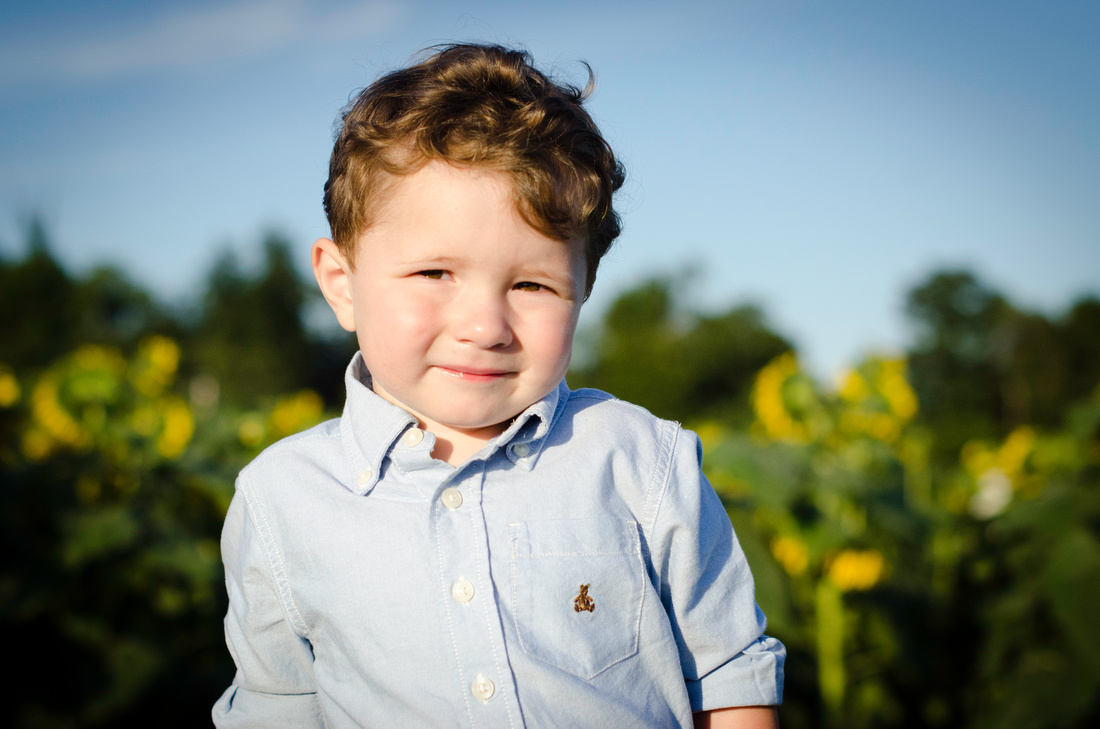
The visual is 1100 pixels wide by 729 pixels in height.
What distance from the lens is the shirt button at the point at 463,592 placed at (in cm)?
108

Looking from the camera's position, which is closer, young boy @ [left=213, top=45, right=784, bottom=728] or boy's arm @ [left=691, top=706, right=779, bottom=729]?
young boy @ [left=213, top=45, right=784, bottom=728]

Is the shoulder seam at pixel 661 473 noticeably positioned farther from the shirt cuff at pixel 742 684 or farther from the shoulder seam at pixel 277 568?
the shoulder seam at pixel 277 568

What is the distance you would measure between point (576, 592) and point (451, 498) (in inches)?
8.2

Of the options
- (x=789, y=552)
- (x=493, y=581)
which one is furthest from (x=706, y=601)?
(x=789, y=552)

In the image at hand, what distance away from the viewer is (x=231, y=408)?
5.66 meters

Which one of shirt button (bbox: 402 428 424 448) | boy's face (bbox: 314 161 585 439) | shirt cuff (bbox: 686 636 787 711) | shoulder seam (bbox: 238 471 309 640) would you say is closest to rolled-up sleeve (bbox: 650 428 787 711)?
shirt cuff (bbox: 686 636 787 711)

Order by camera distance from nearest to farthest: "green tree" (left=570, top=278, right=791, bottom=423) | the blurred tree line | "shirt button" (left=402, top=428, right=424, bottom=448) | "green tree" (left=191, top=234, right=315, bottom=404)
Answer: "shirt button" (left=402, top=428, right=424, bottom=448) < the blurred tree line < "green tree" (left=570, top=278, right=791, bottom=423) < "green tree" (left=191, top=234, right=315, bottom=404)

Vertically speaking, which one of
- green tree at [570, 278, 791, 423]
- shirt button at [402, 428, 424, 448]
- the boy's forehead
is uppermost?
the boy's forehead

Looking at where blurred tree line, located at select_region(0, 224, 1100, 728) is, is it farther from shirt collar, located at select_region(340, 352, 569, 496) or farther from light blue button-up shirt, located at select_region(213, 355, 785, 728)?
shirt collar, located at select_region(340, 352, 569, 496)

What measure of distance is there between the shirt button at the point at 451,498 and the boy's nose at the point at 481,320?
0.20m

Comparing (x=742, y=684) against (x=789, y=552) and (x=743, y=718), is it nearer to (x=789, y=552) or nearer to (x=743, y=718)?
(x=743, y=718)

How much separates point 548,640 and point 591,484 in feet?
0.70

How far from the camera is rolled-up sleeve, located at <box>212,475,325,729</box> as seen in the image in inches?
46.5

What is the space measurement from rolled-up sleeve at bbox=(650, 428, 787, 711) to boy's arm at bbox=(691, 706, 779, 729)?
0.02m
